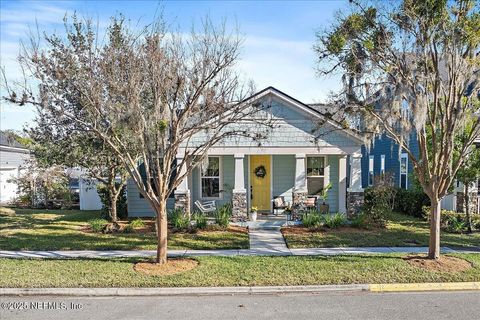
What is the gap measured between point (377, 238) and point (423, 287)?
3.75 metres

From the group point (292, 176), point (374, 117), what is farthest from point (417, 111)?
point (292, 176)

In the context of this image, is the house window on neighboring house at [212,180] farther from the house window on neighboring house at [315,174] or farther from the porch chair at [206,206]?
the house window on neighboring house at [315,174]

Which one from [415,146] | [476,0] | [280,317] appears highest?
[476,0]

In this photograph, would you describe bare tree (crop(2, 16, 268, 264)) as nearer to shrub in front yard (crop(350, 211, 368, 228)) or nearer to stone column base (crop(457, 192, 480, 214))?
shrub in front yard (crop(350, 211, 368, 228))

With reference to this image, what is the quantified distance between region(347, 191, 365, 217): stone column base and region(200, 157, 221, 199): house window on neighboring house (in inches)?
213

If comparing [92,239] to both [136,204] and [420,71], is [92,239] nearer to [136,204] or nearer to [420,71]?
[136,204]

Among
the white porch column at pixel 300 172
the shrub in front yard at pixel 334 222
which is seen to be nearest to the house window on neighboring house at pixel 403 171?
the white porch column at pixel 300 172

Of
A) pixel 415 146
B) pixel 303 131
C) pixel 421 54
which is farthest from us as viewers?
pixel 415 146

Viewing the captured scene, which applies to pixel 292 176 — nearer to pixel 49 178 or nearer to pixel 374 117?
pixel 374 117

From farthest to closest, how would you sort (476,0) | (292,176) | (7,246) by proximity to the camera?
(292,176) → (7,246) → (476,0)

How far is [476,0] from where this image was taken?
7.41m

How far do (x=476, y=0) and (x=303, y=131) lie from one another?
7488mm

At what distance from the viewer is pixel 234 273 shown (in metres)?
7.30

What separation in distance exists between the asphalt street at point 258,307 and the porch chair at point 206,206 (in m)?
7.50
